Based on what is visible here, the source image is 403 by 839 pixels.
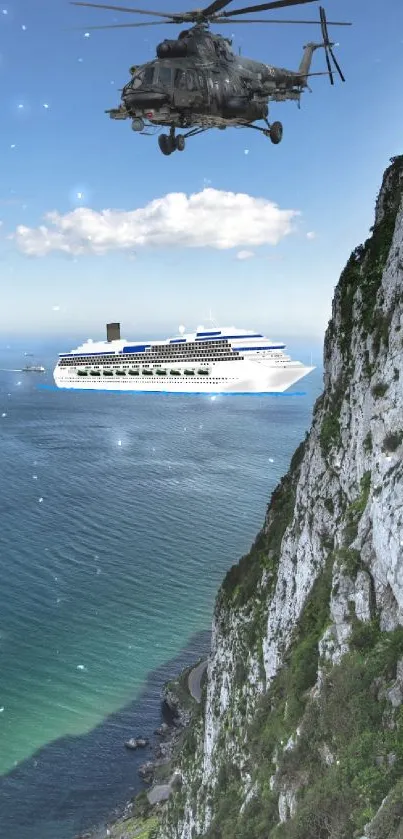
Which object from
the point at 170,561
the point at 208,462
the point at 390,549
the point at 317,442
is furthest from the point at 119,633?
the point at 208,462

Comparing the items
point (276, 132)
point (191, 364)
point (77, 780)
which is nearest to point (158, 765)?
point (77, 780)

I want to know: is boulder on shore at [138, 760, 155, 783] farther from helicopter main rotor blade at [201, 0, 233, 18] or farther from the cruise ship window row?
the cruise ship window row

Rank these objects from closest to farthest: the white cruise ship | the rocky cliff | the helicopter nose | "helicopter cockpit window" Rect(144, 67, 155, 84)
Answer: the rocky cliff
the helicopter nose
"helicopter cockpit window" Rect(144, 67, 155, 84)
the white cruise ship

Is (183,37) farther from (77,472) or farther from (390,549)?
(77,472)

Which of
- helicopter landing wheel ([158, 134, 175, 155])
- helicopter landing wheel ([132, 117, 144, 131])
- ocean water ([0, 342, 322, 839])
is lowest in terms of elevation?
ocean water ([0, 342, 322, 839])

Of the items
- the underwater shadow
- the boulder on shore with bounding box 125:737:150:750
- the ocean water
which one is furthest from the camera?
the boulder on shore with bounding box 125:737:150:750

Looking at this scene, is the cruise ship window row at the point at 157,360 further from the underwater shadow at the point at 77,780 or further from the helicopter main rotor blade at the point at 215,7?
the helicopter main rotor blade at the point at 215,7

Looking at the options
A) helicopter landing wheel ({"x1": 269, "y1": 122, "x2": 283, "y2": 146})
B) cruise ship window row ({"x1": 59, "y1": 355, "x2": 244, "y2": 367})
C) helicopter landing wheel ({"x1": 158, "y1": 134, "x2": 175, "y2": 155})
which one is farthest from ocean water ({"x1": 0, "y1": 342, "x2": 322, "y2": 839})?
helicopter landing wheel ({"x1": 269, "y1": 122, "x2": 283, "y2": 146})
